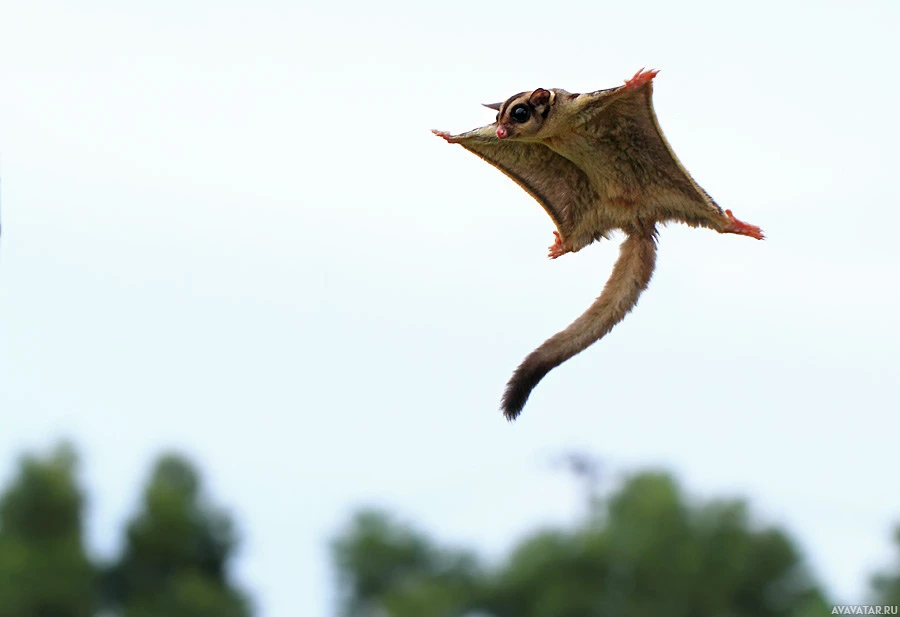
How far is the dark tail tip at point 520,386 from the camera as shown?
11.2 metres

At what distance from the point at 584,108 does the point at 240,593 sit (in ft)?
233

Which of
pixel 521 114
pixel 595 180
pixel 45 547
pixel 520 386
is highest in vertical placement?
pixel 45 547

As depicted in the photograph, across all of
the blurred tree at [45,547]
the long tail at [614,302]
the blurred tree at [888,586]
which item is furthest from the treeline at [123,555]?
the long tail at [614,302]

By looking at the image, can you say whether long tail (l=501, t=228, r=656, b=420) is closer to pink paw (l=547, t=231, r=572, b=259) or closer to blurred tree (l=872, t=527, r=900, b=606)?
pink paw (l=547, t=231, r=572, b=259)

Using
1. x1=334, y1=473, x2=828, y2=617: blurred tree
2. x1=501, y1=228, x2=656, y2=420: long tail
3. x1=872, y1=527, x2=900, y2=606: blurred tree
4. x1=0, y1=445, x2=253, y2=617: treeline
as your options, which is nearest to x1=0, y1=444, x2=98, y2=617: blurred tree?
x1=0, y1=445, x2=253, y2=617: treeline

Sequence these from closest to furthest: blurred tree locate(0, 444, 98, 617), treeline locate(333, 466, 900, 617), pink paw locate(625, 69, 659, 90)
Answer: pink paw locate(625, 69, 659, 90) → blurred tree locate(0, 444, 98, 617) → treeline locate(333, 466, 900, 617)

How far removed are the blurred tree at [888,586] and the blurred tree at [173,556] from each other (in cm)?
2992

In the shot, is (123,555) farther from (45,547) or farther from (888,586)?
(888,586)

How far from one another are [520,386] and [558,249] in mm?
1166

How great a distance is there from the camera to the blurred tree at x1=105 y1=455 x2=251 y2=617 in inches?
2950

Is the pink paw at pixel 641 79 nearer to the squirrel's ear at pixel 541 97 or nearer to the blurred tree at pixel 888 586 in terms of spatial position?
the squirrel's ear at pixel 541 97

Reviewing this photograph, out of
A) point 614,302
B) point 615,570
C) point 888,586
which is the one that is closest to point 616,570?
point 615,570

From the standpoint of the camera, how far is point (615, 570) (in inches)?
3317

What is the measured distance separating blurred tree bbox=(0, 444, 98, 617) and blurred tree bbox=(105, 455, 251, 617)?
294cm
